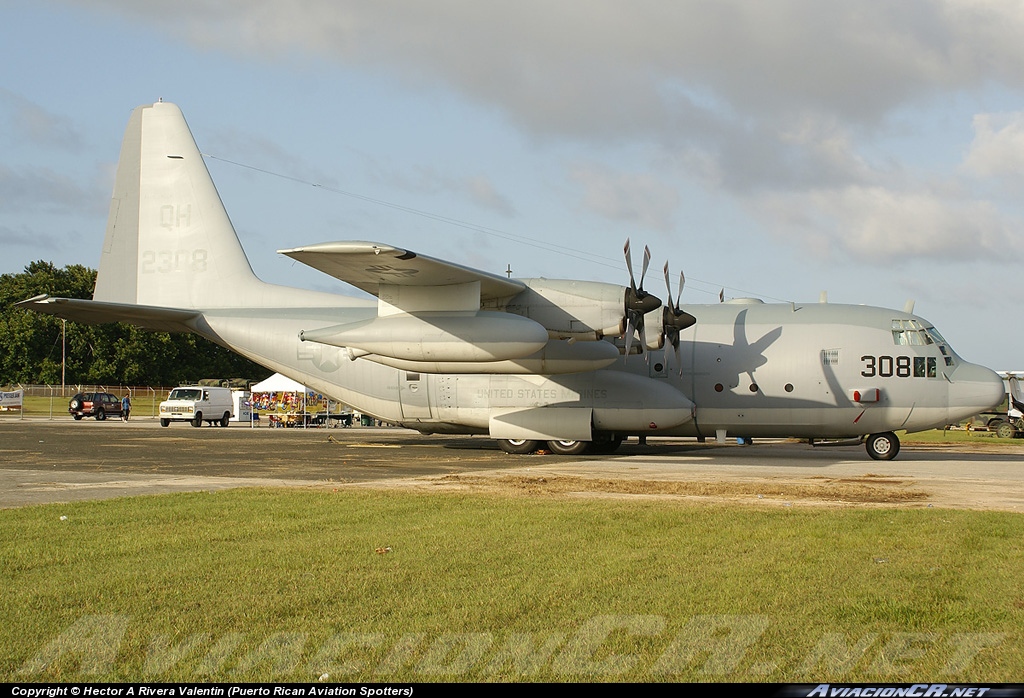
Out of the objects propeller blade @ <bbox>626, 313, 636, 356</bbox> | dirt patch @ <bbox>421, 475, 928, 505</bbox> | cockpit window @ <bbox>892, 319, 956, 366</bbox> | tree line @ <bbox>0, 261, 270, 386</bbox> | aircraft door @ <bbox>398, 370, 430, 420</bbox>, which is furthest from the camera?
tree line @ <bbox>0, 261, 270, 386</bbox>

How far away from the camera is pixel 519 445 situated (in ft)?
81.1

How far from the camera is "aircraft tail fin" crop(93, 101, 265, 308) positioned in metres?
26.7

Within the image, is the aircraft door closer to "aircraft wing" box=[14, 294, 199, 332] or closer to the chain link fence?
"aircraft wing" box=[14, 294, 199, 332]

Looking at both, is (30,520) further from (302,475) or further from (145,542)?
(302,475)

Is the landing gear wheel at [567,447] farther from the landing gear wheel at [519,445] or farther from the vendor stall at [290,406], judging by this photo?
the vendor stall at [290,406]

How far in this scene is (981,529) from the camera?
32.9 feet

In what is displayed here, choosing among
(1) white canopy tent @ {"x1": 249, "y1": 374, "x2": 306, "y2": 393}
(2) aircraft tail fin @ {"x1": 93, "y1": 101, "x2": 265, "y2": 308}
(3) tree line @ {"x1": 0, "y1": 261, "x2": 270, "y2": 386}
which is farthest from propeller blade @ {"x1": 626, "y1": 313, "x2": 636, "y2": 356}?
(3) tree line @ {"x1": 0, "y1": 261, "x2": 270, "y2": 386}

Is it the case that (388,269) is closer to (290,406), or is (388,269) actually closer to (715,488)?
(715,488)

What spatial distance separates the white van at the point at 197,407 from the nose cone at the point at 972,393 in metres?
37.2

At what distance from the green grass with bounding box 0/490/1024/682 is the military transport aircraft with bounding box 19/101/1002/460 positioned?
9.66m

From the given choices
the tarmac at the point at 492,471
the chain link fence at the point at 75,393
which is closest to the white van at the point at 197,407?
the tarmac at the point at 492,471

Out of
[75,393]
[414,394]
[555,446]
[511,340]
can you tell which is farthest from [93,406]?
[511,340]

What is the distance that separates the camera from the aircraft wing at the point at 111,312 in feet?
73.3

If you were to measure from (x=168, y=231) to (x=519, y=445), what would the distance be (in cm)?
1290
